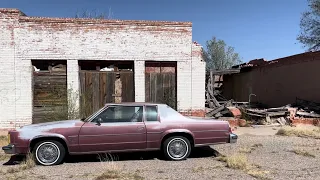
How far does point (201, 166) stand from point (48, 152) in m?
3.45

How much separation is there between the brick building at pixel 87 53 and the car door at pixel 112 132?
5.08m

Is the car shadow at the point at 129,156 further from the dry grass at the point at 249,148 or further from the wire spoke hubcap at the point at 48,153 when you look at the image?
the dry grass at the point at 249,148

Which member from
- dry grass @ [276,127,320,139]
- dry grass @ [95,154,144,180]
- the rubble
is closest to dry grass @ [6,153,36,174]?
dry grass @ [95,154,144,180]

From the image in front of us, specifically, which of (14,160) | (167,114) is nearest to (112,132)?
(167,114)

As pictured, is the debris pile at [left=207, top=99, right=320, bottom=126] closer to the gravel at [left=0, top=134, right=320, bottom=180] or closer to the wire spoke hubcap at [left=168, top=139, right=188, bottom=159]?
the gravel at [left=0, top=134, right=320, bottom=180]

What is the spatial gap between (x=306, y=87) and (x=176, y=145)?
11120 mm

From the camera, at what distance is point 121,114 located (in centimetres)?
846

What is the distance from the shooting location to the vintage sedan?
26.3ft

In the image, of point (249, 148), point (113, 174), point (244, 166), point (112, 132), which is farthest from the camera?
point (249, 148)

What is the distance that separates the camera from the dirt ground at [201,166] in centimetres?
702

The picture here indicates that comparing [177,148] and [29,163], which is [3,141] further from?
[177,148]

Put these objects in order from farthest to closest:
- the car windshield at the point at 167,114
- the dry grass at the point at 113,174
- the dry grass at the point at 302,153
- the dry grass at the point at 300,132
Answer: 1. the dry grass at the point at 300,132
2. the dry grass at the point at 302,153
3. the car windshield at the point at 167,114
4. the dry grass at the point at 113,174

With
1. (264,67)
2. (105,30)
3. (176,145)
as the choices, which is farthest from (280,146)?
(264,67)

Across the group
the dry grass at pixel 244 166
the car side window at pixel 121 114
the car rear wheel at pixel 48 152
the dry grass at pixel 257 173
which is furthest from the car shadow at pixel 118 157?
the dry grass at pixel 257 173
